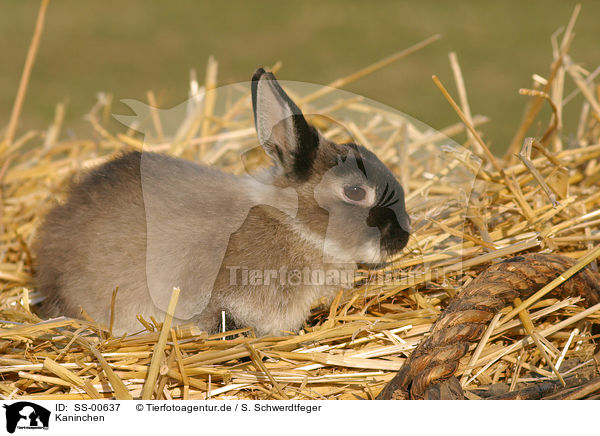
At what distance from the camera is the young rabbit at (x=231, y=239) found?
7.95 ft

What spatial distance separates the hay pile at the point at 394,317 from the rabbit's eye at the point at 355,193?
333 mm

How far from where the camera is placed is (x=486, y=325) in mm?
2127

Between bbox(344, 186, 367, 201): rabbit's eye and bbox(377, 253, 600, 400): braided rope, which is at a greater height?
bbox(344, 186, 367, 201): rabbit's eye

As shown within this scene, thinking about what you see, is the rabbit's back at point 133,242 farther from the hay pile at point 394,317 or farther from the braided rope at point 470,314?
the braided rope at point 470,314

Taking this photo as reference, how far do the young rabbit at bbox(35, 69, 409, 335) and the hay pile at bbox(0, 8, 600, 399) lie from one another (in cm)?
13

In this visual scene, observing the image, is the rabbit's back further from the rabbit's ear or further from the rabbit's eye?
the rabbit's eye

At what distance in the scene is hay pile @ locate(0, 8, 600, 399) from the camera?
205 centimetres

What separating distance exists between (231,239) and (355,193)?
55 cm

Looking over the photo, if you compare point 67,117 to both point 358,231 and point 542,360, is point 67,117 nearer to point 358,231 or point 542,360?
point 358,231
